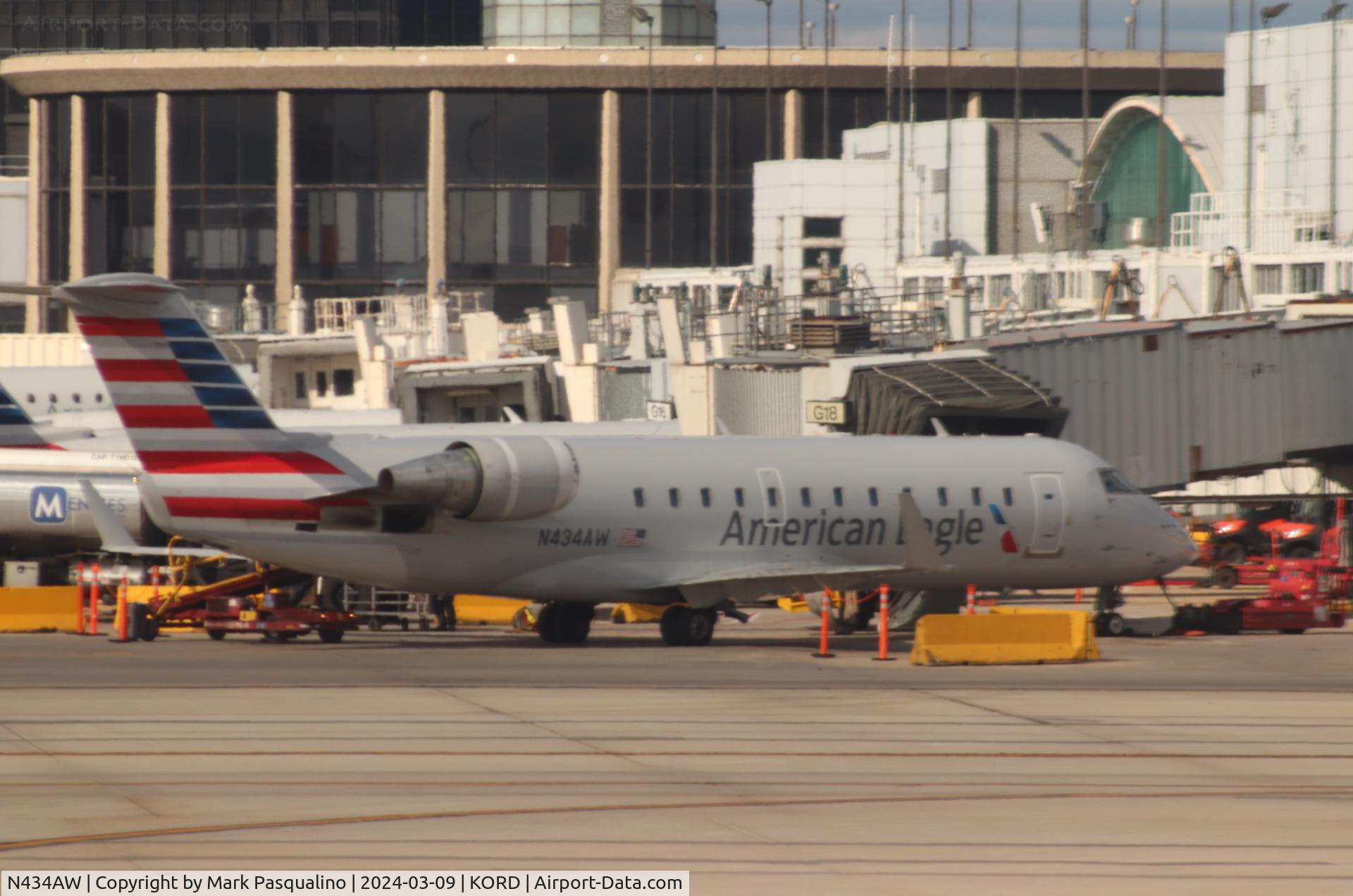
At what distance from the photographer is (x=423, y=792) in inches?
682

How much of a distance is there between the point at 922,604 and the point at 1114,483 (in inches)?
164

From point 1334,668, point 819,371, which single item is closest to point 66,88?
point 819,371

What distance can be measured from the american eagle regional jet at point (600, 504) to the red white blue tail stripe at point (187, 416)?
30 mm

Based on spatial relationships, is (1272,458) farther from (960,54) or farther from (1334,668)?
(960,54)

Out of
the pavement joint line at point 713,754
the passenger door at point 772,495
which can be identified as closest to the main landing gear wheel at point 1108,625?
the passenger door at point 772,495

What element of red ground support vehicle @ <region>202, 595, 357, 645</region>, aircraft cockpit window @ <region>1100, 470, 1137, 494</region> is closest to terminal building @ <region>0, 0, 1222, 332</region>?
aircraft cockpit window @ <region>1100, 470, 1137, 494</region>

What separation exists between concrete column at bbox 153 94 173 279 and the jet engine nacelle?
7571 cm

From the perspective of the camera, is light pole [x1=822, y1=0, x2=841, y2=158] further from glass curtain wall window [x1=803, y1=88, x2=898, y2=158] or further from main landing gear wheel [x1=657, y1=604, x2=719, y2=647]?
main landing gear wheel [x1=657, y1=604, x2=719, y2=647]

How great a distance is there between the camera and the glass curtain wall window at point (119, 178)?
105 metres

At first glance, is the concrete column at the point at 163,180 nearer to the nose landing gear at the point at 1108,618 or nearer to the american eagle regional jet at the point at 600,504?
the american eagle regional jet at the point at 600,504

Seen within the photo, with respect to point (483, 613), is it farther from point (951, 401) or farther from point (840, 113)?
point (840, 113)

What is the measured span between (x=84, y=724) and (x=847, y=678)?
10.9 metres

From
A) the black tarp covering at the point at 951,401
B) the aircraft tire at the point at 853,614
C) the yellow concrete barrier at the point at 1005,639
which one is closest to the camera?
the yellow concrete barrier at the point at 1005,639

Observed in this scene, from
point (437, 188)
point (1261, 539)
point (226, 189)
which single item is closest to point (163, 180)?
point (226, 189)
